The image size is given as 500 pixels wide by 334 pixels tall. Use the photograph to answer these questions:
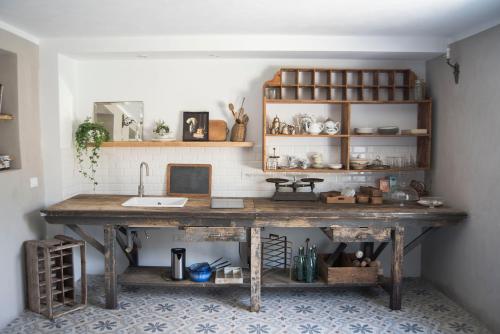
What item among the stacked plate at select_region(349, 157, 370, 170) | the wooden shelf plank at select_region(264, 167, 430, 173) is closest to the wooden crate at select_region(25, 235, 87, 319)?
the wooden shelf plank at select_region(264, 167, 430, 173)

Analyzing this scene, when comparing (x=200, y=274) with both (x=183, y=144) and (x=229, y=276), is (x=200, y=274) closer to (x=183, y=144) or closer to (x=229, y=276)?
(x=229, y=276)

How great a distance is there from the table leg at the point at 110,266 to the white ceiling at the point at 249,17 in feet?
5.87

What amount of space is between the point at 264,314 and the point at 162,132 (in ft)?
6.80

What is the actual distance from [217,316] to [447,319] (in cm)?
198

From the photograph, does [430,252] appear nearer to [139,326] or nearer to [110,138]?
[139,326]

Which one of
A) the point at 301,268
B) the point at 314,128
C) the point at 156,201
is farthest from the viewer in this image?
the point at 156,201

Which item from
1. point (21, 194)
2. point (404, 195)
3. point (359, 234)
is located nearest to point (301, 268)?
point (359, 234)

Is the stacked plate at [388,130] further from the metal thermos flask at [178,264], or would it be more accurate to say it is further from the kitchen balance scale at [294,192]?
the metal thermos flask at [178,264]

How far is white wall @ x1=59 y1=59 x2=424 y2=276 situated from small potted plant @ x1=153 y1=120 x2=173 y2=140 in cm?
9

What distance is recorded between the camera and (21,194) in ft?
11.8

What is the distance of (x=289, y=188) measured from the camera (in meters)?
4.28

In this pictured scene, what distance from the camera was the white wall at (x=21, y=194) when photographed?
335cm

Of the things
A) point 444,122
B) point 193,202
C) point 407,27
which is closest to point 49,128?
point 193,202

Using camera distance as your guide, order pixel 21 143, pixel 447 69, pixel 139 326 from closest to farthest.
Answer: pixel 139 326
pixel 21 143
pixel 447 69
